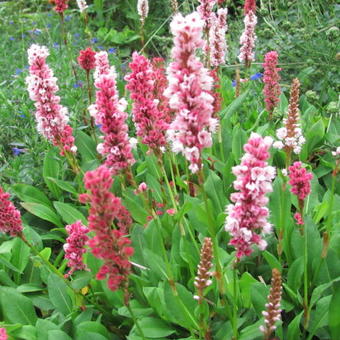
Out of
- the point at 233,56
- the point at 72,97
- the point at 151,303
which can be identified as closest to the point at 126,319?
the point at 151,303

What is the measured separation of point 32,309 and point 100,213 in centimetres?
158

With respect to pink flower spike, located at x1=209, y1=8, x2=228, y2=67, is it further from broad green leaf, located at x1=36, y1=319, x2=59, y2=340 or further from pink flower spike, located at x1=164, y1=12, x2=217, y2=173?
broad green leaf, located at x1=36, y1=319, x2=59, y2=340

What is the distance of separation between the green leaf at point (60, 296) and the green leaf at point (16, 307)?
0.51 ft

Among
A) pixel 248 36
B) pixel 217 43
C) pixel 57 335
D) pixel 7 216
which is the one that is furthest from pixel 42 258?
pixel 248 36

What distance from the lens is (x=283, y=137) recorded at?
2791mm

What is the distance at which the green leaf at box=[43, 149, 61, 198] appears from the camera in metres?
4.04

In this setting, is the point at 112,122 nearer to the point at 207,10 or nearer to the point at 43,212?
the point at 43,212

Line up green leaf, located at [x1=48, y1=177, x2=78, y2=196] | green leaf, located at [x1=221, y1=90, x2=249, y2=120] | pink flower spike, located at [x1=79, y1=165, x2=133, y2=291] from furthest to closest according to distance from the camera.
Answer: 1. green leaf, located at [x1=221, y1=90, x2=249, y2=120]
2. green leaf, located at [x1=48, y1=177, x2=78, y2=196]
3. pink flower spike, located at [x1=79, y1=165, x2=133, y2=291]

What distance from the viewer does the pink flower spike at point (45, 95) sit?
2.99 meters

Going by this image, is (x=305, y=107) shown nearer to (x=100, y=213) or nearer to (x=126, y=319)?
(x=126, y=319)

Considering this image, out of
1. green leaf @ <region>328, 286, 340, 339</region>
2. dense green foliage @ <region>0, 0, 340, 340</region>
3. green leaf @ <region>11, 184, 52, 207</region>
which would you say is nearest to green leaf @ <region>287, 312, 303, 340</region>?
dense green foliage @ <region>0, 0, 340, 340</region>

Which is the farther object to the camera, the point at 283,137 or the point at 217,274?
the point at 283,137

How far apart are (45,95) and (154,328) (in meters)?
1.52

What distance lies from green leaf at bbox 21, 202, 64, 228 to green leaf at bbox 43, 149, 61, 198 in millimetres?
280
